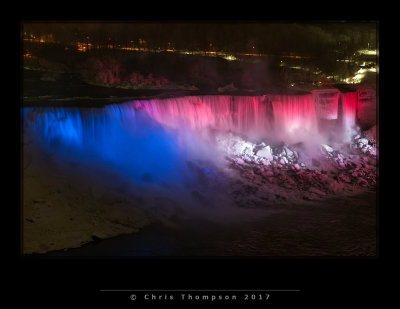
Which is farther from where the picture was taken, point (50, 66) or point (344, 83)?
point (344, 83)

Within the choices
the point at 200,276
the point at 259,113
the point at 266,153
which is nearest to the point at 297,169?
the point at 266,153

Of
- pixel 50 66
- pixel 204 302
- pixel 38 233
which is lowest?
pixel 204 302

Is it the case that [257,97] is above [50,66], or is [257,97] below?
below

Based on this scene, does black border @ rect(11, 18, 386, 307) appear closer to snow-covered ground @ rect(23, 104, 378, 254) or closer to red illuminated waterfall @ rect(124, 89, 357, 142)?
snow-covered ground @ rect(23, 104, 378, 254)

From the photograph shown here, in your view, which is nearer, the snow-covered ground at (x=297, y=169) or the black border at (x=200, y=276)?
the black border at (x=200, y=276)

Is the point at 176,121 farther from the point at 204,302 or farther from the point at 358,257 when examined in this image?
the point at 358,257

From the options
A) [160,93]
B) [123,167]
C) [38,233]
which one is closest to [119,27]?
[160,93]

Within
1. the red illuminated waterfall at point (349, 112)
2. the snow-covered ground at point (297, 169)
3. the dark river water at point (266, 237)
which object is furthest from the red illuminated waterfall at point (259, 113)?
the dark river water at point (266, 237)

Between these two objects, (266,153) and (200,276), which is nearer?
(200,276)

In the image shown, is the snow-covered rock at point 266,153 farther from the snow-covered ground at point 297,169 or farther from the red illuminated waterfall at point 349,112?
the red illuminated waterfall at point 349,112

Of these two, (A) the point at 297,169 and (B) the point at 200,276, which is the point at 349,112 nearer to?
(A) the point at 297,169
